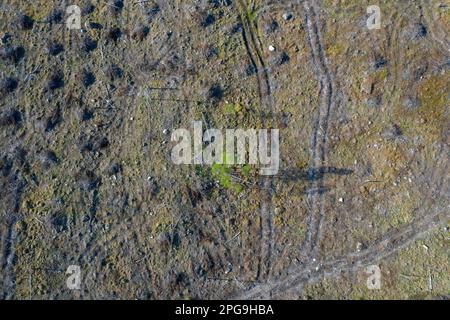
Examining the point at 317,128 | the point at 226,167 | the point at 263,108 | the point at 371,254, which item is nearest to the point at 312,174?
the point at 317,128

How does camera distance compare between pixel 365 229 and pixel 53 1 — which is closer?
pixel 365 229

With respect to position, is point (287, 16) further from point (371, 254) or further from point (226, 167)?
point (371, 254)

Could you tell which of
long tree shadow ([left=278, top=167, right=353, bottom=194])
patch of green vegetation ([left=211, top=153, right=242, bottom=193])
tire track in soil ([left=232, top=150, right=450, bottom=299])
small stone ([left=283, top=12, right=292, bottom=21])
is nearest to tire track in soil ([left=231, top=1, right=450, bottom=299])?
tire track in soil ([left=232, top=150, right=450, bottom=299])

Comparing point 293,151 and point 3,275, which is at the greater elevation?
point 293,151

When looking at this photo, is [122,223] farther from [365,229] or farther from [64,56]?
[365,229]

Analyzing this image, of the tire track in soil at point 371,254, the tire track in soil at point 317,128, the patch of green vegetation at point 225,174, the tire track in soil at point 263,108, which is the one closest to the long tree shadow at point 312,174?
the tire track in soil at point 317,128

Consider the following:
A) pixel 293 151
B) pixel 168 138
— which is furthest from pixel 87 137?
pixel 293 151

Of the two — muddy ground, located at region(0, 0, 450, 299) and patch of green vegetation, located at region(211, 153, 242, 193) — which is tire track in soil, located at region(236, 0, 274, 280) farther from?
patch of green vegetation, located at region(211, 153, 242, 193)
